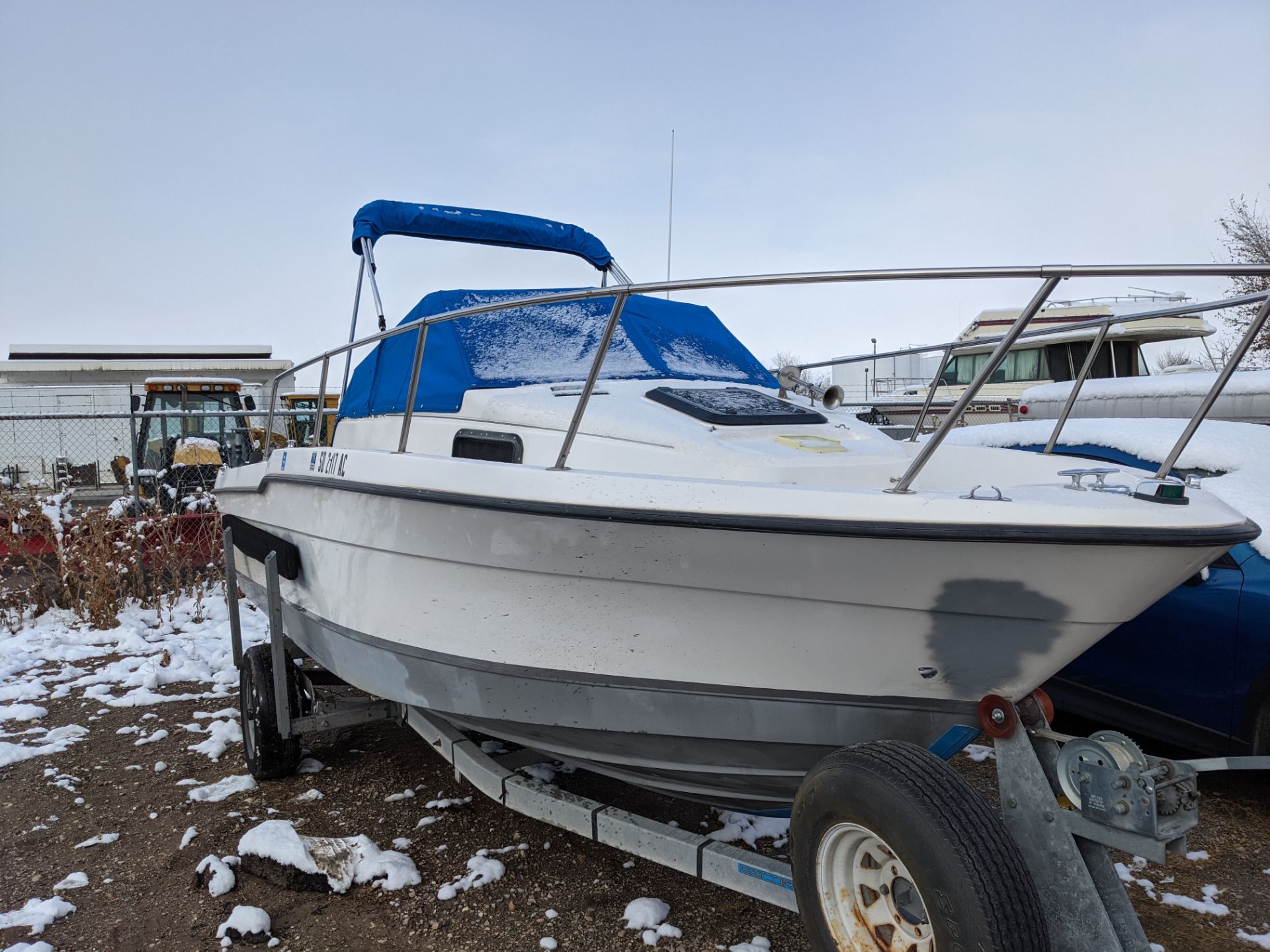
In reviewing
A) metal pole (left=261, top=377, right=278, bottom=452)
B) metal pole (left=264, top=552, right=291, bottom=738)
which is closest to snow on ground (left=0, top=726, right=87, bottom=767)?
metal pole (left=264, top=552, right=291, bottom=738)

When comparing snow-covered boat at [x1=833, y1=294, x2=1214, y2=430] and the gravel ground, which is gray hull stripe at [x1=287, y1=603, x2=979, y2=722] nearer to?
the gravel ground

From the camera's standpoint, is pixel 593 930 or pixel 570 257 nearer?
pixel 593 930

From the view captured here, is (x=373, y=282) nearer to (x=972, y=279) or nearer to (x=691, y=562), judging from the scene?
(x=691, y=562)

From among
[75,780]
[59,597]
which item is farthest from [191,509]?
[75,780]

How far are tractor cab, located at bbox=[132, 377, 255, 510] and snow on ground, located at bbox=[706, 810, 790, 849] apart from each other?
495 cm

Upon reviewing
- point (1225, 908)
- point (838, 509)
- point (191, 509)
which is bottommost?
point (1225, 908)

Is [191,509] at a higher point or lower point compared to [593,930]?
higher

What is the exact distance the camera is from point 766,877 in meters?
2.24

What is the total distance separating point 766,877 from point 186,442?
7.97 meters

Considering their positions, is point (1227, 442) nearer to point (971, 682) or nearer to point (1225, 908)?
point (1225, 908)

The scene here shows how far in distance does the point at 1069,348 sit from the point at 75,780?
559 inches

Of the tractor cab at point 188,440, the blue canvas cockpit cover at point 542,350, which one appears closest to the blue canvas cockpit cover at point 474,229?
the blue canvas cockpit cover at point 542,350

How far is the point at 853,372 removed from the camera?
18891 millimetres

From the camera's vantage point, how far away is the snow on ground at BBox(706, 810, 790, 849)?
10.0ft
